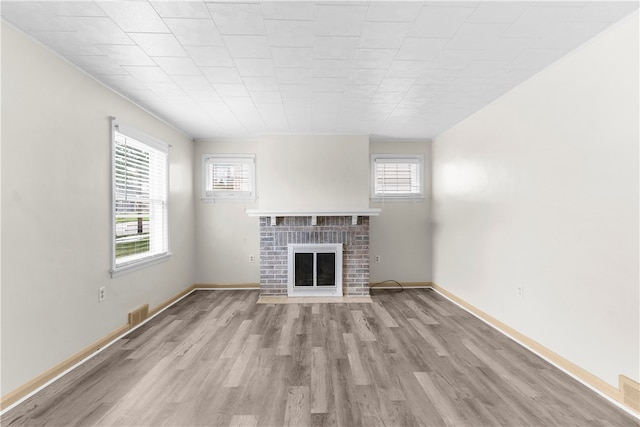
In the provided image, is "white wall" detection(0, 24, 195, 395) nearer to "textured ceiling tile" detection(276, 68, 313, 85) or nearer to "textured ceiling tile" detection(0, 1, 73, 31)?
"textured ceiling tile" detection(0, 1, 73, 31)

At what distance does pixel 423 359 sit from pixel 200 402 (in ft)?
5.56

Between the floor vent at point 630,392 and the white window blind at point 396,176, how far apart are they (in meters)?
3.25

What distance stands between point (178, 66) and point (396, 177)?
3451mm

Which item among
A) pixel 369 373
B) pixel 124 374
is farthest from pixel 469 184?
pixel 124 374

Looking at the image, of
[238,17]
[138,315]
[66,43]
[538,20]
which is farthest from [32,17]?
[538,20]

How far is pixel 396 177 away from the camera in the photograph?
4.89 metres

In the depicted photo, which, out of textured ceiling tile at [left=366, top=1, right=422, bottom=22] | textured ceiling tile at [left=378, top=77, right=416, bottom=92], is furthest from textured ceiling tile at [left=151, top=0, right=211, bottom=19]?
textured ceiling tile at [left=378, top=77, right=416, bottom=92]

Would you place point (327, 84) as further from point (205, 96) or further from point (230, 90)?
point (205, 96)

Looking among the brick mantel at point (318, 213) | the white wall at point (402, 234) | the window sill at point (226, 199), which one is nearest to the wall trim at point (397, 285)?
the white wall at point (402, 234)

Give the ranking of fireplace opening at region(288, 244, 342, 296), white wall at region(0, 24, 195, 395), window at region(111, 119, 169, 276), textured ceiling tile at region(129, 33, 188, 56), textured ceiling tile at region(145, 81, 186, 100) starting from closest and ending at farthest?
white wall at region(0, 24, 195, 395) → textured ceiling tile at region(129, 33, 188, 56) → textured ceiling tile at region(145, 81, 186, 100) → window at region(111, 119, 169, 276) → fireplace opening at region(288, 244, 342, 296)

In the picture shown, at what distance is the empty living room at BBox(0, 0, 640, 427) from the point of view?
6.05 ft

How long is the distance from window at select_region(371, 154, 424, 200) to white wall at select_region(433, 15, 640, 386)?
133cm

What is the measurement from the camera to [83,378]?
2.23 meters

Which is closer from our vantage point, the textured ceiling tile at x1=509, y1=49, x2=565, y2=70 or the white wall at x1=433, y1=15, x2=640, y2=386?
the white wall at x1=433, y1=15, x2=640, y2=386
